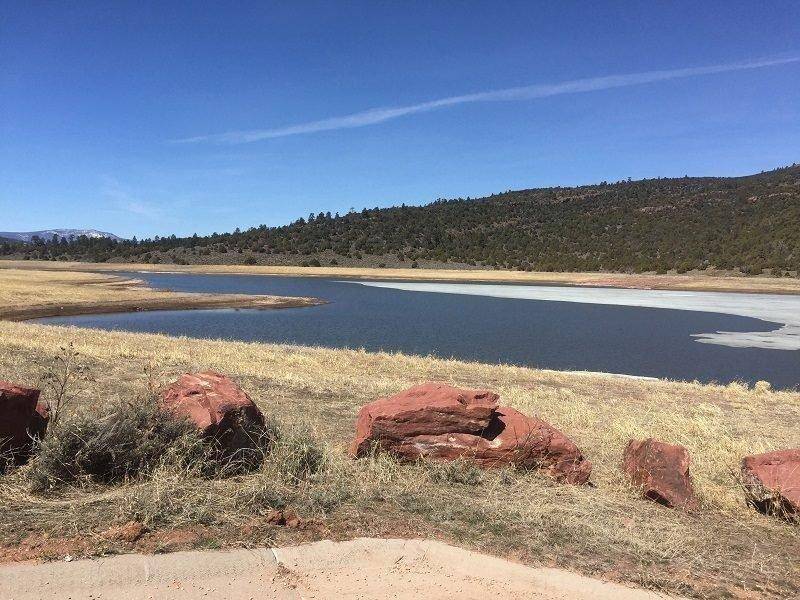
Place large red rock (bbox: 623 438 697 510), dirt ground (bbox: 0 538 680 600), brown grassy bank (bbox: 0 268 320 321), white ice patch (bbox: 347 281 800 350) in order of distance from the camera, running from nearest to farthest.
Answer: dirt ground (bbox: 0 538 680 600)
large red rock (bbox: 623 438 697 510)
white ice patch (bbox: 347 281 800 350)
brown grassy bank (bbox: 0 268 320 321)

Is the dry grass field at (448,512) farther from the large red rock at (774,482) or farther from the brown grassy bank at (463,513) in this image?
the large red rock at (774,482)

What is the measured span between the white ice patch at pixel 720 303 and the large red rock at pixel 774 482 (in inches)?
904

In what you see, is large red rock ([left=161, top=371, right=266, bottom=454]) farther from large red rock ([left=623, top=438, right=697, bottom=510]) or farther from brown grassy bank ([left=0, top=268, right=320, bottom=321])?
brown grassy bank ([left=0, top=268, right=320, bottom=321])

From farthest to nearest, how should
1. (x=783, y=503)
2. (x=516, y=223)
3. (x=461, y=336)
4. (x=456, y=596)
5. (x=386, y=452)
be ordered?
(x=516, y=223) → (x=461, y=336) → (x=386, y=452) → (x=783, y=503) → (x=456, y=596)

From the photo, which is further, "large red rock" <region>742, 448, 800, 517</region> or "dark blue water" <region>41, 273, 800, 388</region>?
"dark blue water" <region>41, 273, 800, 388</region>

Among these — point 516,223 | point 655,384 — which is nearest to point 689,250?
point 516,223

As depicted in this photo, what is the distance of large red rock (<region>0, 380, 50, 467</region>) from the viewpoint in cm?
611

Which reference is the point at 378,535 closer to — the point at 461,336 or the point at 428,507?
the point at 428,507

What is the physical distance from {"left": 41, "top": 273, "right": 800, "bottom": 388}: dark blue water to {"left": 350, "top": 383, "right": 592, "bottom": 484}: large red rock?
52.2ft

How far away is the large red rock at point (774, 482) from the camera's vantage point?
255 inches

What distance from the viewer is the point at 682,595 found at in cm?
462

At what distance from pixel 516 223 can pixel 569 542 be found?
13247 cm

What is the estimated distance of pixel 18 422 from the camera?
6.21 m

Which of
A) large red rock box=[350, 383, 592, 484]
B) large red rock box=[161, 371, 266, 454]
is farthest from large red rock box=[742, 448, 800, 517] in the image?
large red rock box=[161, 371, 266, 454]
